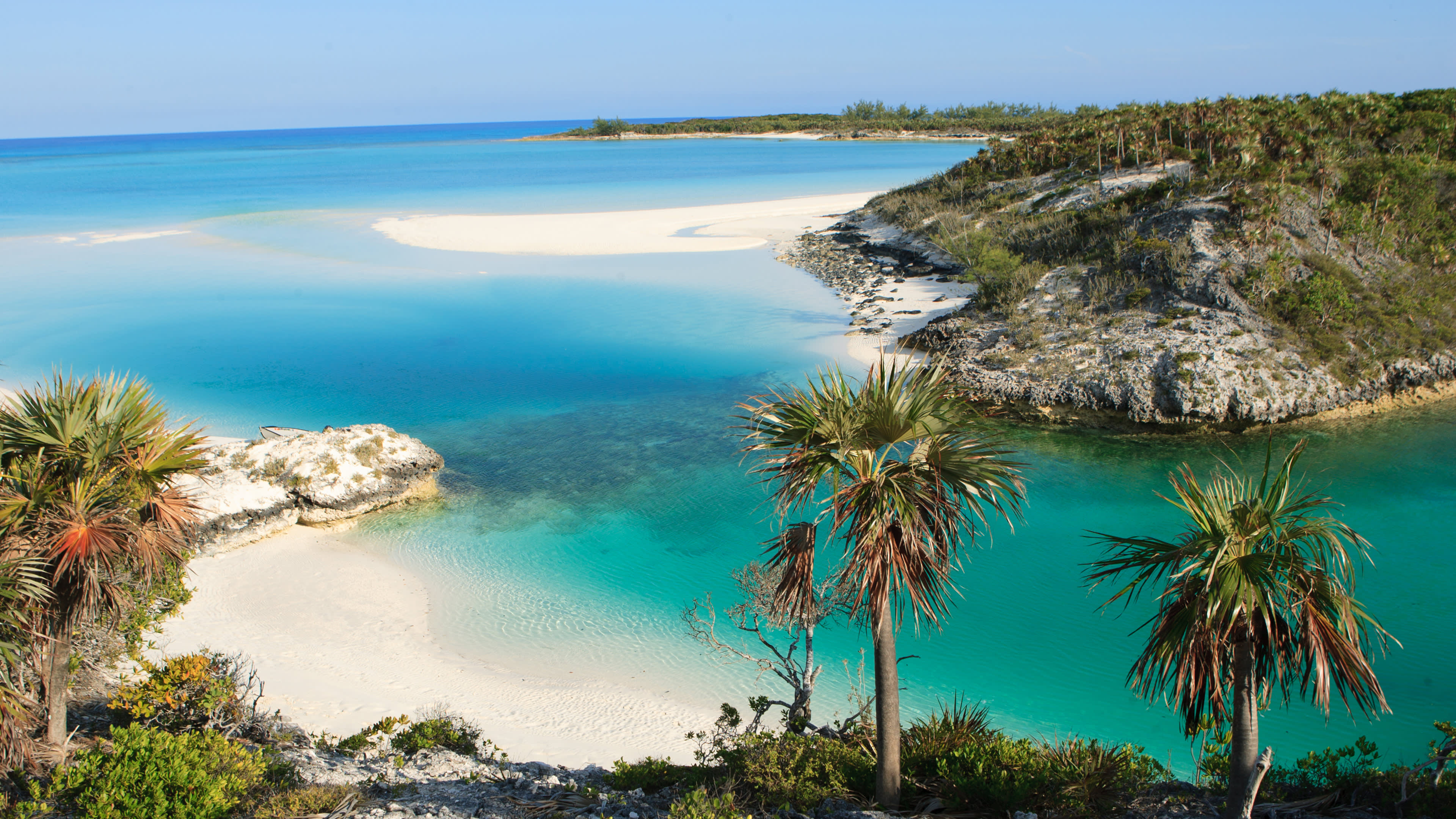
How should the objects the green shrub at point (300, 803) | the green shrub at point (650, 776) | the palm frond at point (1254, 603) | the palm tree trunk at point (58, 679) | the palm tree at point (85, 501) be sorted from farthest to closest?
the green shrub at point (650, 776), the palm tree trunk at point (58, 679), the palm tree at point (85, 501), the green shrub at point (300, 803), the palm frond at point (1254, 603)

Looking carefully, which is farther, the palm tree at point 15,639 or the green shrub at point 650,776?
the green shrub at point 650,776

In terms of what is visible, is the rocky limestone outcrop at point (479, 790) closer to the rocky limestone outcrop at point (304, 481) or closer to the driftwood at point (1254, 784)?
the driftwood at point (1254, 784)

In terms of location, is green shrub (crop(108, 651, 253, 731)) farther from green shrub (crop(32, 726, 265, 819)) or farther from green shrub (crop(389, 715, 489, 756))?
green shrub (crop(389, 715, 489, 756))

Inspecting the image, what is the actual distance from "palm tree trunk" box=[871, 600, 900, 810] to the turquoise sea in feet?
13.7

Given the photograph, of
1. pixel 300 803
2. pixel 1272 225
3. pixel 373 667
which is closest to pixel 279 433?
pixel 373 667

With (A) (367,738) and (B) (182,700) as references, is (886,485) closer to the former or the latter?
(A) (367,738)

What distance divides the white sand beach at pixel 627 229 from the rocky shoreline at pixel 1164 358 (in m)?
25.8

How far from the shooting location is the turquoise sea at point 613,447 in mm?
14398

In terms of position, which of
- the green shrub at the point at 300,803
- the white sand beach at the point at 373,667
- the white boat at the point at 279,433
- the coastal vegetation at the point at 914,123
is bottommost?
the white sand beach at the point at 373,667

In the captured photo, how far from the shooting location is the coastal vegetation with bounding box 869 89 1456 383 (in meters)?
27.6

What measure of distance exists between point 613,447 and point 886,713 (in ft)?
58.1

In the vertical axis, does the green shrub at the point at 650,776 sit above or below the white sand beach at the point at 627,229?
below

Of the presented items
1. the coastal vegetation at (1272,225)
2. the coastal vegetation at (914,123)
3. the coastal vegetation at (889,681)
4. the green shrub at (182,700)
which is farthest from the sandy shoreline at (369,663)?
the coastal vegetation at (914,123)

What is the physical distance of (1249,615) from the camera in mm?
6824
